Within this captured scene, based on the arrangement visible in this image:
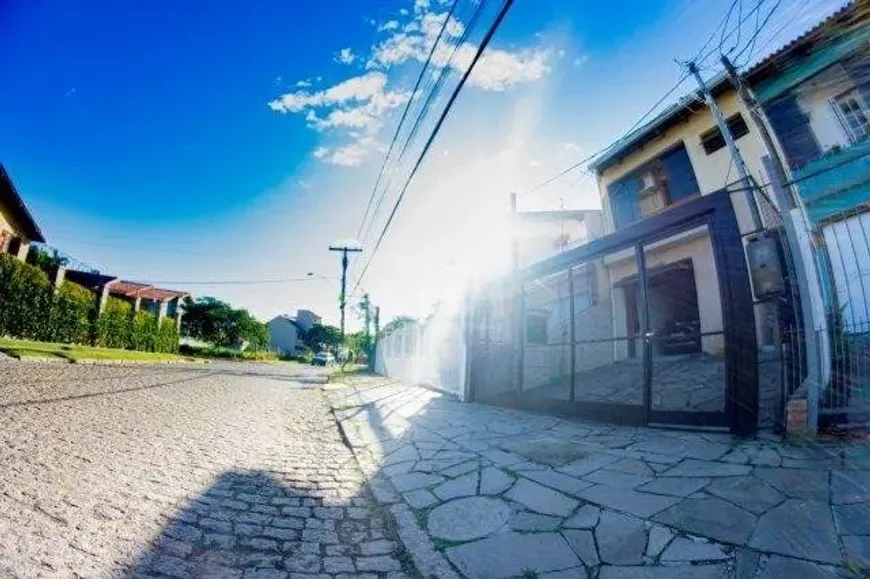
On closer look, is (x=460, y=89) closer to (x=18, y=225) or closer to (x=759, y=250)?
(x=759, y=250)

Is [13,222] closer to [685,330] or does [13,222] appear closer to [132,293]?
[132,293]

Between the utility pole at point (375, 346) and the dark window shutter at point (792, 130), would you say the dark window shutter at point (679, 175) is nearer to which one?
the dark window shutter at point (792, 130)

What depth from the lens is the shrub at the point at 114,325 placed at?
24.6 m

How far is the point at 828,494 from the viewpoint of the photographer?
2582 mm

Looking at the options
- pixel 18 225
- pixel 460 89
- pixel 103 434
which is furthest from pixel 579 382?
pixel 18 225

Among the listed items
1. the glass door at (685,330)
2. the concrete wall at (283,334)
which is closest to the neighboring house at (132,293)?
the concrete wall at (283,334)

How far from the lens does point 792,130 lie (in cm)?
952

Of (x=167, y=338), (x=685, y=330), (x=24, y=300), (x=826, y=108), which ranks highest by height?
(x=826, y=108)

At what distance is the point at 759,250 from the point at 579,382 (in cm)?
546

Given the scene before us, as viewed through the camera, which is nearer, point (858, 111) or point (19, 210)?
point (858, 111)

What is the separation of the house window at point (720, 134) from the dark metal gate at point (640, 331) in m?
2.38

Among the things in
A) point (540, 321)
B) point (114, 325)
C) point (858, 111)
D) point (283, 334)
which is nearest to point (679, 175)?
point (858, 111)

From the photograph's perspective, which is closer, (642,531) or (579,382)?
(642,531)

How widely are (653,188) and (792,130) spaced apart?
133 inches
